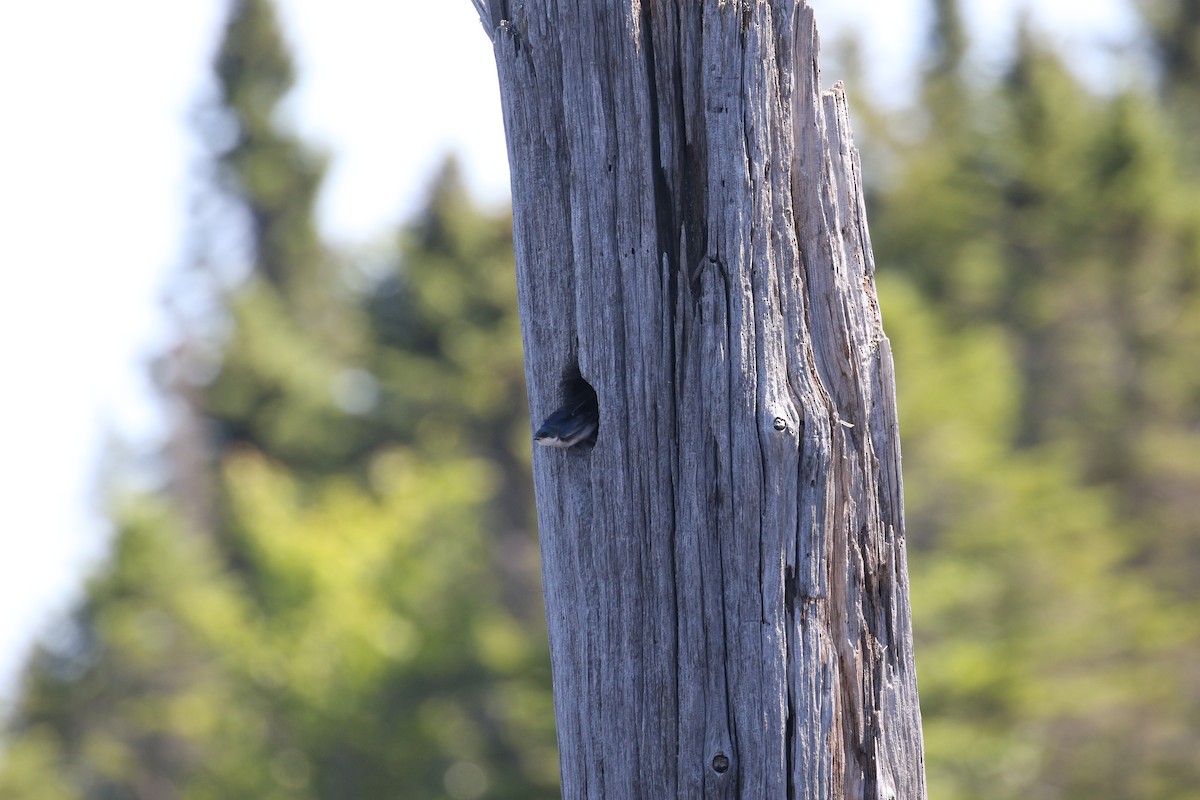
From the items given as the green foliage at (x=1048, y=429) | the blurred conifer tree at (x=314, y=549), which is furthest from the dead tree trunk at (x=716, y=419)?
the green foliage at (x=1048, y=429)

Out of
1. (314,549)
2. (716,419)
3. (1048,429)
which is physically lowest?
(314,549)

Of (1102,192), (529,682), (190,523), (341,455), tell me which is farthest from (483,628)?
(1102,192)

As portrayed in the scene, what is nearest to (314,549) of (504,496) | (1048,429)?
(504,496)

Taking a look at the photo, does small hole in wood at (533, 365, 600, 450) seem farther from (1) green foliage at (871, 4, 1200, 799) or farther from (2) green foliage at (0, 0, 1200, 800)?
(1) green foliage at (871, 4, 1200, 799)

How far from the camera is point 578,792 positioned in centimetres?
248

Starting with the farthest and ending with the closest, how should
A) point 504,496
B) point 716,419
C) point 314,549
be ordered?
point 504,496 < point 314,549 < point 716,419

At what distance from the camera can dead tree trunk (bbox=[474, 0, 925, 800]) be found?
233 cm

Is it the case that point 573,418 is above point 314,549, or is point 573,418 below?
above

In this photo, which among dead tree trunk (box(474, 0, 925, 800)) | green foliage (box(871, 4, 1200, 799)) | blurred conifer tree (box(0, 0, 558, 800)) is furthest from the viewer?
green foliage (box(871, 4, 1200, 799))

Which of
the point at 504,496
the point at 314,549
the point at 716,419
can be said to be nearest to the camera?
the point at 716,419

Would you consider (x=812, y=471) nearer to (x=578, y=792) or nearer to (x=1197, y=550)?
(x=578, y=792)

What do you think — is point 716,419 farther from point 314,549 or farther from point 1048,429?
point 1048,429

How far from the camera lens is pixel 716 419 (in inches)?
92.4

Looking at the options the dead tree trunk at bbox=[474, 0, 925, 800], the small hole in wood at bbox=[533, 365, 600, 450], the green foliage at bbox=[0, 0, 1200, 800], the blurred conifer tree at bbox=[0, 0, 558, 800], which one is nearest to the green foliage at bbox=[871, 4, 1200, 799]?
the green foliage at bbox=[0, 0, 1200, 800]
